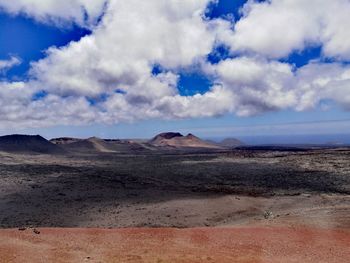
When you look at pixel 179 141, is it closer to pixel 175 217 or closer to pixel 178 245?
pixel 175 217

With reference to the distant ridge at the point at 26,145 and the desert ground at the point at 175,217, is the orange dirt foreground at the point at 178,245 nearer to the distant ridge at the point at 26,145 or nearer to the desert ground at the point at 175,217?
the desert ground at the point at 175,217

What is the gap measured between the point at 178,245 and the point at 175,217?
8.16 m

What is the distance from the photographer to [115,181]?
3778cm

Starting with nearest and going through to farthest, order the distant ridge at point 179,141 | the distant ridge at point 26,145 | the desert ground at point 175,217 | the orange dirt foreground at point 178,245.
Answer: the orange dirt foreground at point 178,245 → the desert ground at point 175,217 → the distant ridge at point 26,145 → the distant ridge at point 179,141

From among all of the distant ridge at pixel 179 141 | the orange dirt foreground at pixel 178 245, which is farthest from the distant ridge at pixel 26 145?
the orange dirt foreground at pixel 178 245

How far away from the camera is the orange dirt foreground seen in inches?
481

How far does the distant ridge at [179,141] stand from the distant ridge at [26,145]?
53300 mm

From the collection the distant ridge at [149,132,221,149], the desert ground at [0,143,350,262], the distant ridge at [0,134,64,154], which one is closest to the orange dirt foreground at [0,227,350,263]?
the desert ground at [0,143,350,262]

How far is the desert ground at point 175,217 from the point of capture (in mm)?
12906

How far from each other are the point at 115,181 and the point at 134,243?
24.2 meters

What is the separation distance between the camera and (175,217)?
21.9 m

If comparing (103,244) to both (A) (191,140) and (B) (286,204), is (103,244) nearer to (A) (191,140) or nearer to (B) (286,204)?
(B) (286,204)

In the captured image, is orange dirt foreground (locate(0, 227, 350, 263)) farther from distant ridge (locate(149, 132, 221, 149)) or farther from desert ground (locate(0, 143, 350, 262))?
distant ridge (locate(149, 132, 221, 149))

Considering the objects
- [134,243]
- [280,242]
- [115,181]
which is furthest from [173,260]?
[115,181]
